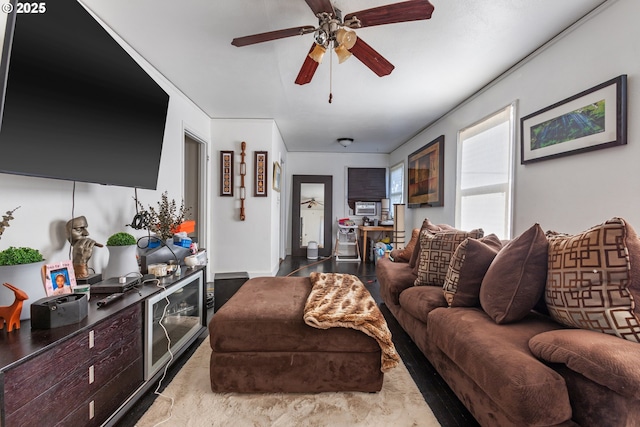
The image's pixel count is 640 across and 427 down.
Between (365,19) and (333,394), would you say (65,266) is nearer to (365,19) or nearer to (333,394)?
(333,394)

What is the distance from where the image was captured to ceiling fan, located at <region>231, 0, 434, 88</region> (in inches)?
57.2

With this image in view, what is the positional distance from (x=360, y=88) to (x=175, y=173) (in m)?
2.32

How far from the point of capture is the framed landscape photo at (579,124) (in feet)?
5.17

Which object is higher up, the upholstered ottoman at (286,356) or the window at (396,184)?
the window at (396,184)

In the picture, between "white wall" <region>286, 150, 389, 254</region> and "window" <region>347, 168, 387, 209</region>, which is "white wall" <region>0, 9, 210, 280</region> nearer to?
"white wall" <region>286, 150, 389, 254</region>

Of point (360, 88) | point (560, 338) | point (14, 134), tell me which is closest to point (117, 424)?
point (14, 134)

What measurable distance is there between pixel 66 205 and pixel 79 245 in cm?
32

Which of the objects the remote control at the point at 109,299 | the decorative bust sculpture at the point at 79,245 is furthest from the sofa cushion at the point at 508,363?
the decorative bust sculpture at the point at 79,245

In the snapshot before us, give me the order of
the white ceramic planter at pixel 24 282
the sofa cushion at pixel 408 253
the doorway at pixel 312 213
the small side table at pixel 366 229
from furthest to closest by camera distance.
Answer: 1. the doorway at pixel 312 213
2. the small side table at pixel 366 229
3. the sofa cushion at pixel 408 253
4. the white ceramic planter at pixel 24 282

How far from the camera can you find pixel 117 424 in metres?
1.32

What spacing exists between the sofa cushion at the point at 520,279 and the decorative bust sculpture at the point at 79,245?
2.28m

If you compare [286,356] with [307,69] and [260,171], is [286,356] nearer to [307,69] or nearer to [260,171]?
[307,69]

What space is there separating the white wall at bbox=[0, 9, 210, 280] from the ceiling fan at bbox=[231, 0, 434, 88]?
1453 mm

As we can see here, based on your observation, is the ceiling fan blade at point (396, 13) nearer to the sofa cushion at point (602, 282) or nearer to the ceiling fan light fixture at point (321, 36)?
the ceiling fan light fixture at point (321, 36)
